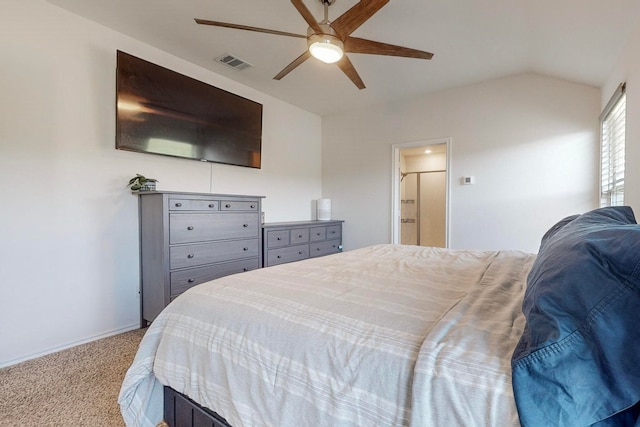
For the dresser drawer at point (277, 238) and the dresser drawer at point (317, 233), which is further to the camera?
the dresser drawer at point (317, 233)

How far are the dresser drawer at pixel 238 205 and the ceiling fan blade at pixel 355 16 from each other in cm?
175

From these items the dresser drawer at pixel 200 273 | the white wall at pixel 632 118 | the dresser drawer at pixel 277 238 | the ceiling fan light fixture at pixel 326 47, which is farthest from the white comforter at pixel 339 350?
the dresser drawer at pixel 277 238

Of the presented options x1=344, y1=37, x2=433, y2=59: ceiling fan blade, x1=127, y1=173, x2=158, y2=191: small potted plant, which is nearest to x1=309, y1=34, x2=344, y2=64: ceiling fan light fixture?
x1=344, y1=37, x2=433, y2=59: ceiling fan blade

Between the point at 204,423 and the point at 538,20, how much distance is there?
10.8ft

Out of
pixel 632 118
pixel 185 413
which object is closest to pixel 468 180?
pixel 632 118

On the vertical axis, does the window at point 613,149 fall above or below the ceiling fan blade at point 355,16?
below

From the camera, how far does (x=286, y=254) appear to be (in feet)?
11.9

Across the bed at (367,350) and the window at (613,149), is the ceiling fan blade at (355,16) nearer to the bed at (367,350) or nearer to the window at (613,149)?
the bed at (367,350)

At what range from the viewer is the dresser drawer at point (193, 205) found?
250 centimetres

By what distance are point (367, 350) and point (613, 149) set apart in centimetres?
319

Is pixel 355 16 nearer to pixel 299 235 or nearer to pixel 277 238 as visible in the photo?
pixel 277 238

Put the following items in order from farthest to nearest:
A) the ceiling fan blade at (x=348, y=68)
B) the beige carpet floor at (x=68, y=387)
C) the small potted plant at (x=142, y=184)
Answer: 1. the small potted plant at (x=142, y=184)
2. the ceiling fan blade at (x=348, y=68)
3. the beige carpet floor at (x=68, y=387)

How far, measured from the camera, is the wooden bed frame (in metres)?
1.08

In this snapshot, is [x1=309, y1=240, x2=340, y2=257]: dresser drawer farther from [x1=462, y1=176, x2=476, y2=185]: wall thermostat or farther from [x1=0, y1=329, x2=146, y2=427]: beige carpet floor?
[x1=0, y1=329, x2=146, y2=427]: beige carpet floor
